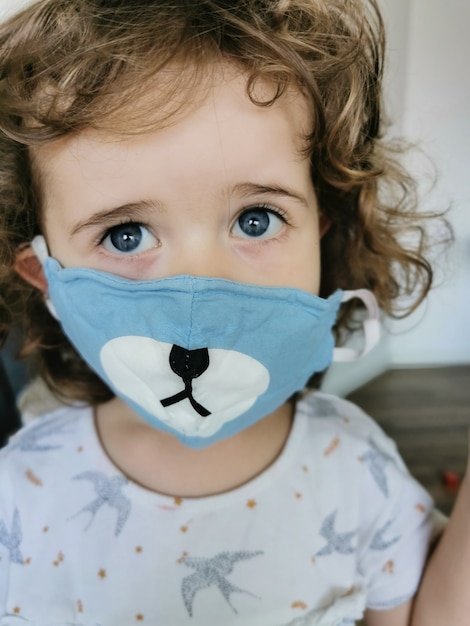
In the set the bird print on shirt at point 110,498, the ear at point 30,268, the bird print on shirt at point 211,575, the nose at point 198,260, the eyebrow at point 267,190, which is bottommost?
the bird print on shirt at point 211,575

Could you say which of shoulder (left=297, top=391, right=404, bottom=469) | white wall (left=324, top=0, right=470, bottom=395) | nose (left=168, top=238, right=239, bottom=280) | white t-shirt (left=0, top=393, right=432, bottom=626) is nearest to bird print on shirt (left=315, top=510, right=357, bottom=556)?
white t-shirt (left=0, top=393, right=432, bottom=626)

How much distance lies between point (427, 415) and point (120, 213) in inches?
19.7

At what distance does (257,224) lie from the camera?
2.00 ft

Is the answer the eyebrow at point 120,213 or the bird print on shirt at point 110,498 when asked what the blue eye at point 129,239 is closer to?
the eyebrow at point 120,213

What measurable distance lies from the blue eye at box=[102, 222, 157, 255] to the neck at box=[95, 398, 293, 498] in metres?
0.26

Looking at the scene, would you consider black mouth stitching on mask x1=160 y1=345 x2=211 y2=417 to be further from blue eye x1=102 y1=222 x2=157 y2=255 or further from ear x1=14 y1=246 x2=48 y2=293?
ear x1=14 y1=246 x2=48 y2=293

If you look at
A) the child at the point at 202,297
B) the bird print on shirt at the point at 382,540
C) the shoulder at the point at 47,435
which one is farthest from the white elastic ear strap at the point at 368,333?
the shoulder at the point at 47,435

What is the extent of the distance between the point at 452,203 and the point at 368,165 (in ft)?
0.36

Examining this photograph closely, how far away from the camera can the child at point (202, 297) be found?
1.81ft

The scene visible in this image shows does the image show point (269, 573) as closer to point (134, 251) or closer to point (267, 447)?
point (267, 447)

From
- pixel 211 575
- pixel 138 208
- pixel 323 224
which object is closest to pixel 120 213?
pixel 138 208

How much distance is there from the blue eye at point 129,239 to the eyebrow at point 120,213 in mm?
15

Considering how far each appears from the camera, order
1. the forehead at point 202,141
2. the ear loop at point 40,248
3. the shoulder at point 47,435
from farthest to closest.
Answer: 1. the shoulder at point 47,435
2. the ear loop at point 40,248
3. the forehead at point 202,141

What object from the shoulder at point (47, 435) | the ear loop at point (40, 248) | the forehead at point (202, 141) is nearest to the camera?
the forehead at point (202, 141)
